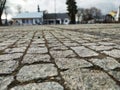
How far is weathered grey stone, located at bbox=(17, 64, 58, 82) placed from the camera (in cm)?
206

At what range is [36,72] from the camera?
2229mm

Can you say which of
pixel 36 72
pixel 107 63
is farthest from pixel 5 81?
pixel 107 63

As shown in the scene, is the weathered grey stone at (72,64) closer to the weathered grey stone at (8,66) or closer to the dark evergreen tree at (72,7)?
the weathered grey stone at (8,66)

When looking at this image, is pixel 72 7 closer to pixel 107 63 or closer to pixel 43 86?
pixel 107 63

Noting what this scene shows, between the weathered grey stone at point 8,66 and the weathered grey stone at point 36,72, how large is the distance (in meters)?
0.15

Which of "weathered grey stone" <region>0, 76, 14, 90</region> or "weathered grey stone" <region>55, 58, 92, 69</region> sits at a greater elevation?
"weathered grey stone" <region>55, 58, 92, 69</region>

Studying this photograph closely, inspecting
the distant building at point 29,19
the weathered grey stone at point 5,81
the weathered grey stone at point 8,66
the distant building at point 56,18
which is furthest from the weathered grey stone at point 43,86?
the distant building at point 56,18

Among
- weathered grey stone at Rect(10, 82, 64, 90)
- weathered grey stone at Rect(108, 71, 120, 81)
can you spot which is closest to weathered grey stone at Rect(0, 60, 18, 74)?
weathered grey stone at Rect(10, 82, 64, 90)

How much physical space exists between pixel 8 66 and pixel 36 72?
0.51 metres

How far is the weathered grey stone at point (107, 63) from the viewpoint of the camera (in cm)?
234

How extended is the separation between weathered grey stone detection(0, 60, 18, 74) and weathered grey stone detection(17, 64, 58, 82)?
146mm

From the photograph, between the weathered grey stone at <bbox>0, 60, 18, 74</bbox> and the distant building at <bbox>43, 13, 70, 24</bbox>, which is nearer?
the weathered grey stone at <bbox>0, 60, 18, 74</bbox>

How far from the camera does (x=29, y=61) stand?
9.21 ft

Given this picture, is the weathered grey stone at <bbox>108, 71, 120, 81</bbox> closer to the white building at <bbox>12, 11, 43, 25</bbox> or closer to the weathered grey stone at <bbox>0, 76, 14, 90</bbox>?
the weathered grey stone at <bbox>0, 76, 14, 90</bbox>
